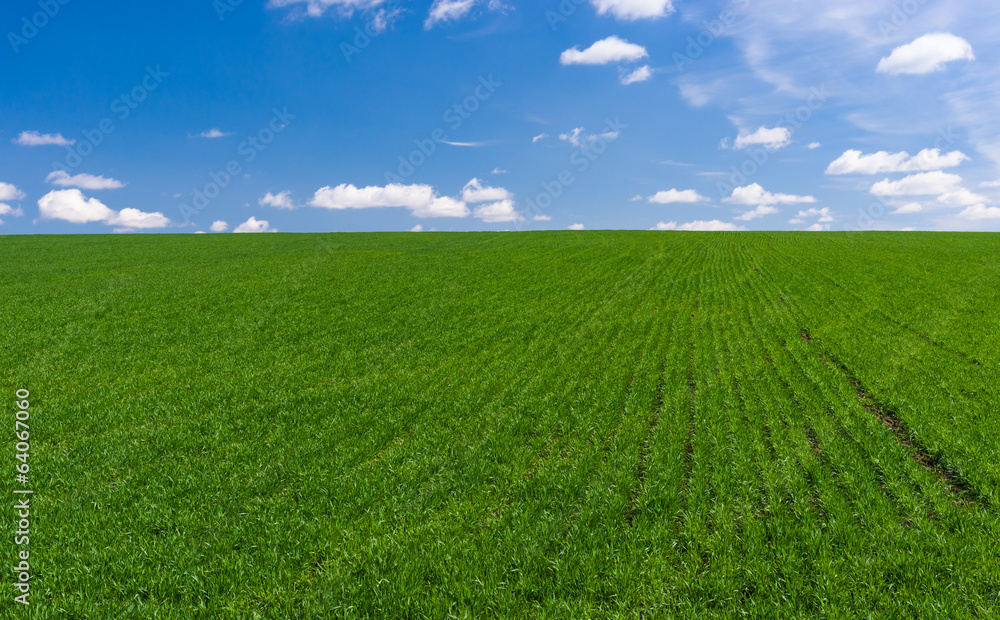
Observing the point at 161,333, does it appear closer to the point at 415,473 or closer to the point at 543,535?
the point at 415,473

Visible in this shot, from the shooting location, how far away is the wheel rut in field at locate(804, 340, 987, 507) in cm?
789

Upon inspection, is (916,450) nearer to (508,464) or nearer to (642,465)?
(642,465)

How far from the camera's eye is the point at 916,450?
9531mm

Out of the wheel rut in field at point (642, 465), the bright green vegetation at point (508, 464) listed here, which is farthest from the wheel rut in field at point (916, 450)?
the wheel rut in field at point (642, 465)

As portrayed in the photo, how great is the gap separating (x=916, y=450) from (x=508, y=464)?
27.9 ft

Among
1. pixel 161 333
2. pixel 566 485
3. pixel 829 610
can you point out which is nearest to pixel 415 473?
pixel 566 485

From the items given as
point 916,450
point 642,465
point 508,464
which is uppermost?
point 916,450

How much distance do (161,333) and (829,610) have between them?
2341 cm

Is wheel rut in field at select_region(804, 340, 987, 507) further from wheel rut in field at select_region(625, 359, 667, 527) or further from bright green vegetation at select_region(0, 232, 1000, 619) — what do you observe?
wheel rut in field at select_region(625, 359, 667, 527)

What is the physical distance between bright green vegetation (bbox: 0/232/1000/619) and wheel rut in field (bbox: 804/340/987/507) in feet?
0.21

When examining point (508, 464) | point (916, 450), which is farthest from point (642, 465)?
point (916, 450)

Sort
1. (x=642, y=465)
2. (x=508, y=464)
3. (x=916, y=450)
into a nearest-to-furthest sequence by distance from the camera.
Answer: (x=642, y=465)
(x=508, y=464)
(x=916, y=450)

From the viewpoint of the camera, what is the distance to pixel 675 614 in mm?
5516

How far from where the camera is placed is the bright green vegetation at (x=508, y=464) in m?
5.90
